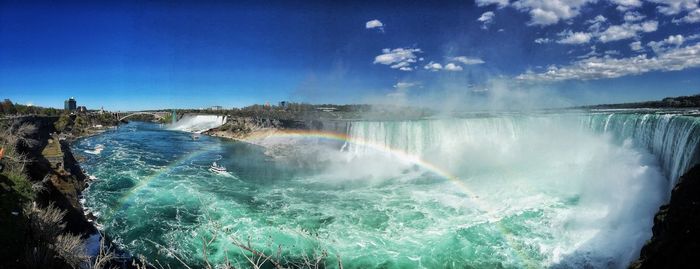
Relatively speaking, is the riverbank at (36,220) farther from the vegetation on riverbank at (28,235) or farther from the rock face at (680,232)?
the rock face at (680,232)

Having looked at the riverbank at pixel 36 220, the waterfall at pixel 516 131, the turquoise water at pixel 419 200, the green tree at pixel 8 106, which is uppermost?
the green tree at pixel 8 106

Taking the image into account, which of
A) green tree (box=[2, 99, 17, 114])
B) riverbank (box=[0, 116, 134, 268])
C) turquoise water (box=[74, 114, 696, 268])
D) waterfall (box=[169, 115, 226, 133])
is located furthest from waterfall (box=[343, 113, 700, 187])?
green tree (box=[2, 99, 17, 114])

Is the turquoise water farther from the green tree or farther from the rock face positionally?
the green tree

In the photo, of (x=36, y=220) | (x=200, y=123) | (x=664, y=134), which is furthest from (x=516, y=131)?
(x=200, y=123)

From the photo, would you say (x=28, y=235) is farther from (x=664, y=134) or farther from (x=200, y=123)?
(x=200, y=123)

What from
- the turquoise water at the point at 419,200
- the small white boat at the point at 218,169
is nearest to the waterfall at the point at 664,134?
the turquoise water at the point at 419,200
